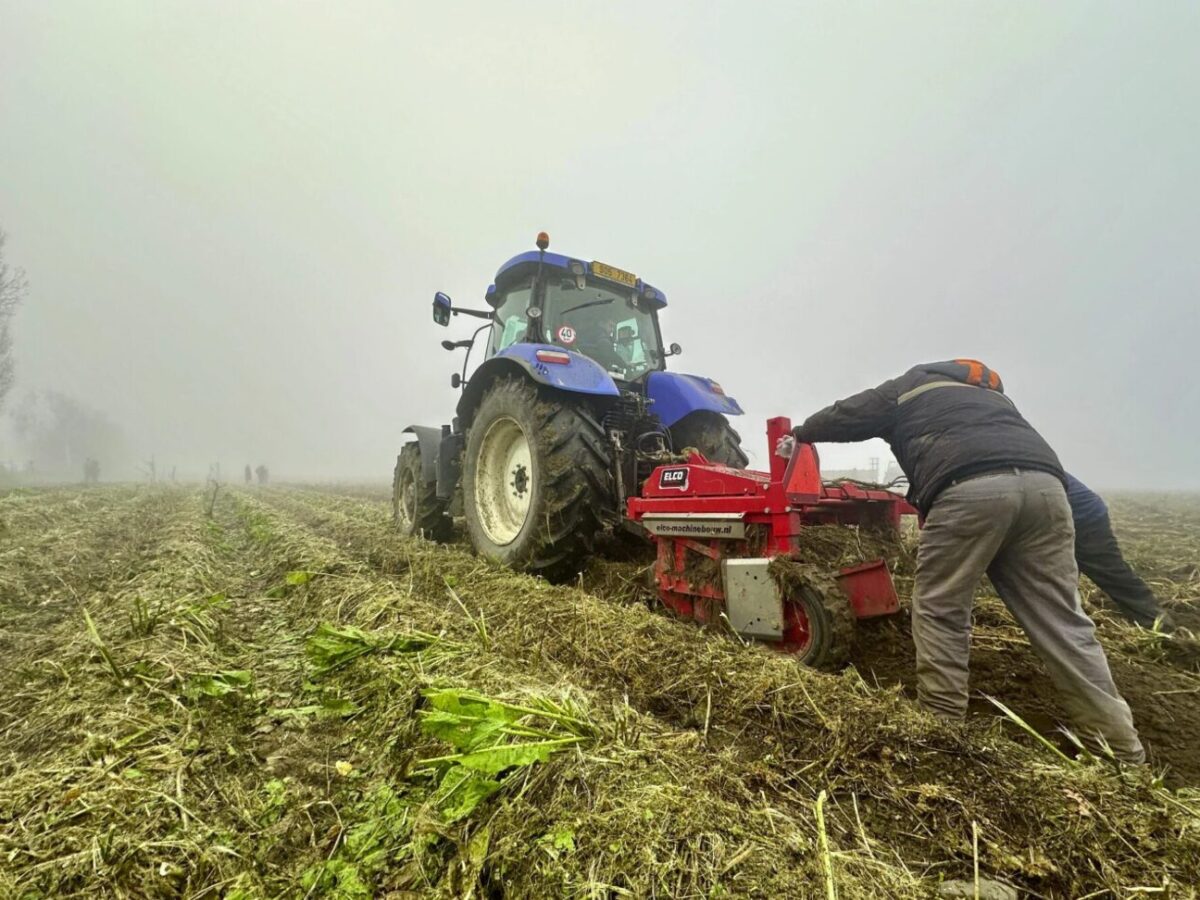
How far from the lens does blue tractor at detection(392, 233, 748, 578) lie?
3611 millimetres

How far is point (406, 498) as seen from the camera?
6.65 meters

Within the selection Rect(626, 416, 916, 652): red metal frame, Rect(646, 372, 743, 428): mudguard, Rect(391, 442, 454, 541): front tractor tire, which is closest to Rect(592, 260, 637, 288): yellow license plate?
Rect(646, 372, 743, 428): mudguard

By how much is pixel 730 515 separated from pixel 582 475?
105cm

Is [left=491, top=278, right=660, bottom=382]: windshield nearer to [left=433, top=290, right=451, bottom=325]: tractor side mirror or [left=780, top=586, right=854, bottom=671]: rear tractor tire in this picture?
[left=433, top=290, right=451, bottom=325]: tractor side mirror

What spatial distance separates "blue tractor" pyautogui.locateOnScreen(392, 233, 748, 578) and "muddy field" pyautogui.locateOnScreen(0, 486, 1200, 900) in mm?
899

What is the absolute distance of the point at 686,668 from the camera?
2.26 meters

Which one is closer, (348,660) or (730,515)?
(348,660)

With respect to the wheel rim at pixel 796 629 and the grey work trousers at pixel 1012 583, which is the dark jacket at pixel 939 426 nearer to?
the grey work trousers at pixel 1012 583

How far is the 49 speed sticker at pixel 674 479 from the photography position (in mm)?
3168

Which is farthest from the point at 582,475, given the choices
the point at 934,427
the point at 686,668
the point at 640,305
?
the point at 640,305

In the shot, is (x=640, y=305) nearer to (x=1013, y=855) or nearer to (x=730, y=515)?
(x=730, y=515)

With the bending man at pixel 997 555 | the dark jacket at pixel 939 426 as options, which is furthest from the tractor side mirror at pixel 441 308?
the bending man at pixel 997 555

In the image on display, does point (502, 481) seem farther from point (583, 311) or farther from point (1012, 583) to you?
point (1012, 583)

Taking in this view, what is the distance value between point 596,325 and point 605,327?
9 centimetres
